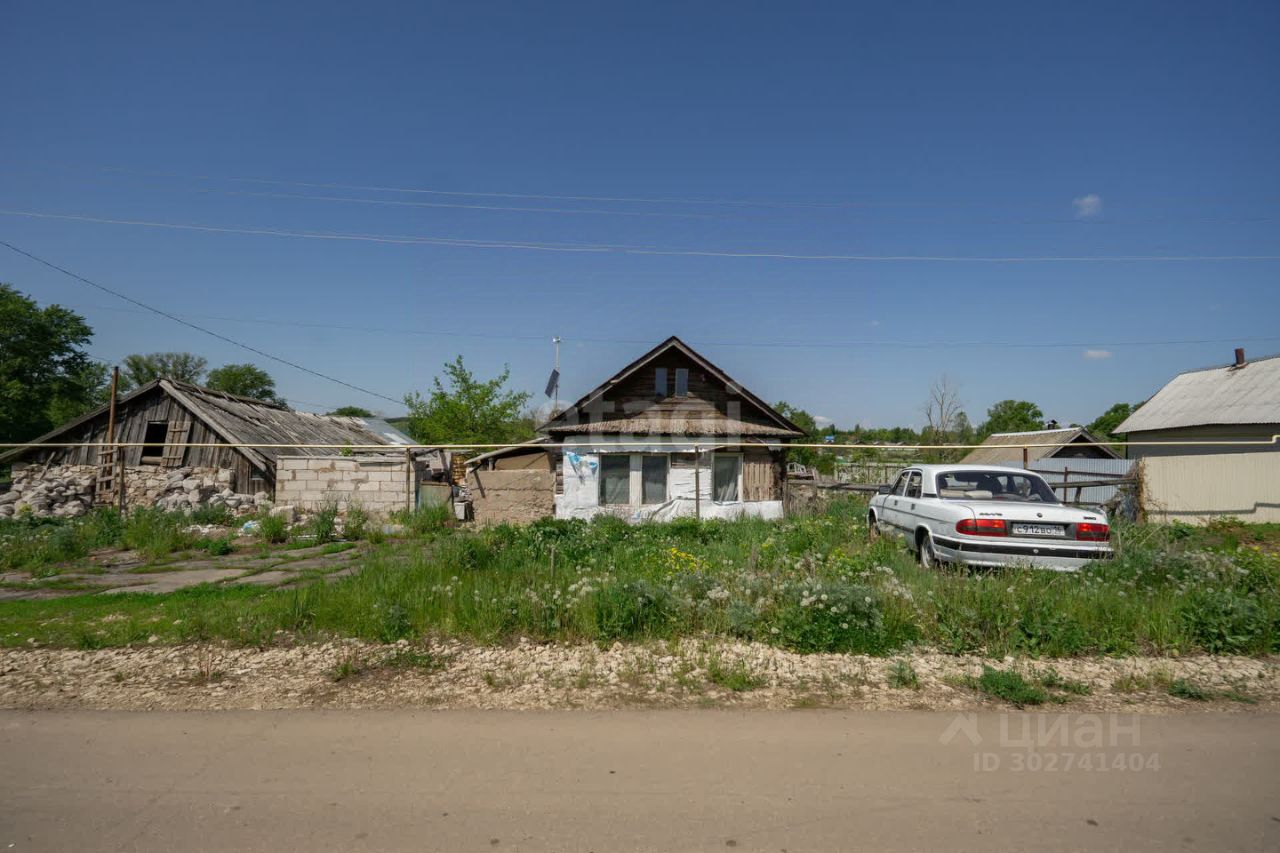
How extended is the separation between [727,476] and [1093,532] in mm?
10916

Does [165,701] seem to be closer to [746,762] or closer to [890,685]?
[746,762]

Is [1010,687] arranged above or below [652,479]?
below

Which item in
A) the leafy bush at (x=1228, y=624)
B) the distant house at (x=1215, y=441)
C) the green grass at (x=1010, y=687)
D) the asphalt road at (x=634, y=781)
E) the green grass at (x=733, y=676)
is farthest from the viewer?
the distant house at (x=1215, y=441)

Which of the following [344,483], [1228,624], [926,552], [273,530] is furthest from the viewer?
[344,483]

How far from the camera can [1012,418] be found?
183ft

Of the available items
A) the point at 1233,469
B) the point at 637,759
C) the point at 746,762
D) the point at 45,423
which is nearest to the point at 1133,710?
the point at 746,762

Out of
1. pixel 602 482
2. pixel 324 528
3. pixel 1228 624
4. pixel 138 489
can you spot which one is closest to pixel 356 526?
pixel 324 528

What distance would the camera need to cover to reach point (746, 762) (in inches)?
142

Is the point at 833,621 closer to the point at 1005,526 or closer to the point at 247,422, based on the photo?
the point at 1005,526

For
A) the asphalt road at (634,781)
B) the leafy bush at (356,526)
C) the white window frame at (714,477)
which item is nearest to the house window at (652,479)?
the white window frame at (714,477)

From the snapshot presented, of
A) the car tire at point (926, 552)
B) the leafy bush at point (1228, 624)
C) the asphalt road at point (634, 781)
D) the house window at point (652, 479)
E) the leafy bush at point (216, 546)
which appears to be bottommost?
the asphalt road at point (634, 781)

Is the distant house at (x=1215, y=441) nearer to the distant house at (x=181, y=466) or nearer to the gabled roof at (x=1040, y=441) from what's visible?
the gabled roof at (x=1040, y=441)

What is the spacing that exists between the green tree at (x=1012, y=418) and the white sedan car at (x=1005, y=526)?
52.1 m

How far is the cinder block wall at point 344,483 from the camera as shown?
16266mm
